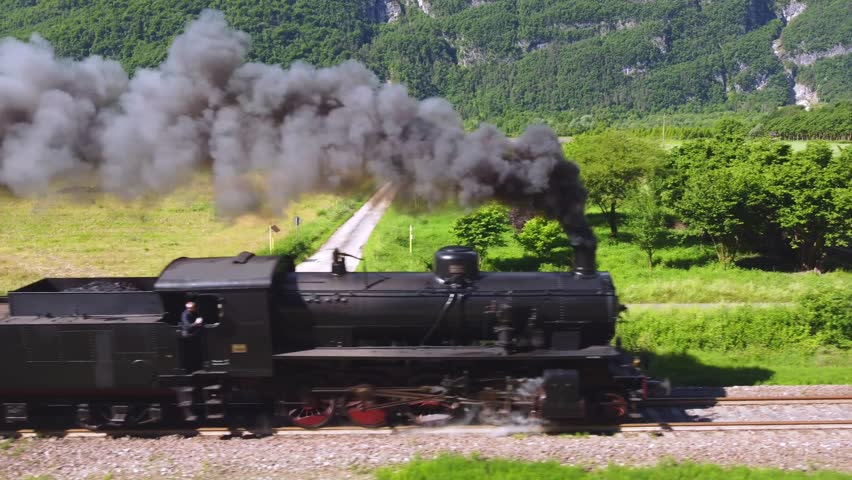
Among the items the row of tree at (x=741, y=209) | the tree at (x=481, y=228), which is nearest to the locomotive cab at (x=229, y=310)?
the tree at (x=481, y=228)

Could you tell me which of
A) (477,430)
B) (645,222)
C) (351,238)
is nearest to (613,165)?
(645,222)

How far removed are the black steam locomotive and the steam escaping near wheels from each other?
171 cm

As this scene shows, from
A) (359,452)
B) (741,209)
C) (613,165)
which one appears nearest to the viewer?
(359,452)

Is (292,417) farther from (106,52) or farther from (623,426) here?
(106,52)

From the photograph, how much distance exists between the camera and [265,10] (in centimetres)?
14088

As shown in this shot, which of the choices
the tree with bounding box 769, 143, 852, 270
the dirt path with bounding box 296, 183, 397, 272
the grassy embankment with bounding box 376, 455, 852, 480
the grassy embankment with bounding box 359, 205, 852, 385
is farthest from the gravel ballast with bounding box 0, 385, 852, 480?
the tree with bounding box 769, 143, 852, 270

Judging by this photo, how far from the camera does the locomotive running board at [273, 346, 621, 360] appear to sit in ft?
38.9

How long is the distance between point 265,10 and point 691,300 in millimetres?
133555

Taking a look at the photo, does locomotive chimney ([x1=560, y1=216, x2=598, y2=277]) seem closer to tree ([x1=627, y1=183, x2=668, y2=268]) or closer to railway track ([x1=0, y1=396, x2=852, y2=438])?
railway track ([x1=0, y1=396, x2=852, y2=438])

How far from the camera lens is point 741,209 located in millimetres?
31156

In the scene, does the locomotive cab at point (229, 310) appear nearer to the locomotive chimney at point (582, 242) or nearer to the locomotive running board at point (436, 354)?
the locomotive running board at point (436, 354)

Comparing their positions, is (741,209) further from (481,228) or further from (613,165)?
(481,228)

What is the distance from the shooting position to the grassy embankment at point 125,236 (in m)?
30.6

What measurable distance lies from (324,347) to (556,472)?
450 centimetres
